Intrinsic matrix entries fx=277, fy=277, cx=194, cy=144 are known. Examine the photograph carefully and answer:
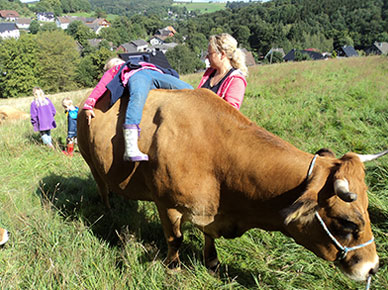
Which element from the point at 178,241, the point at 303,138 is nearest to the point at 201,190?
the point at 178,241

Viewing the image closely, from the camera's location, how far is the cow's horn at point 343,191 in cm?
168

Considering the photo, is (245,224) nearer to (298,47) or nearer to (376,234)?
(376,234)

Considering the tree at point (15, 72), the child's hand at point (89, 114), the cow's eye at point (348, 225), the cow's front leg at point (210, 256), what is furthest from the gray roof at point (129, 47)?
the cow's eye at point (348, 225)

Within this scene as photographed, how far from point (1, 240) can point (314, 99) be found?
27.6ft

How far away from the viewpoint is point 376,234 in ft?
10.8

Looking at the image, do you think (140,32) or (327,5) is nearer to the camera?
(327,5)

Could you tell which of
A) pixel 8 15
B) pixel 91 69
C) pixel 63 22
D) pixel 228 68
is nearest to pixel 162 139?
pixel 228 68

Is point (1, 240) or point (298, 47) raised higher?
point (1, 240)

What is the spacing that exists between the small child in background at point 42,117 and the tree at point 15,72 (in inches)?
2117

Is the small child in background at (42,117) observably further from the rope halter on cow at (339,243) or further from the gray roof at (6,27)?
the gray roof at (6,27)

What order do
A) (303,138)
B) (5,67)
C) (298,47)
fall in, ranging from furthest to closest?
1. (298,47)
2. (5,67)
3. (303,138)

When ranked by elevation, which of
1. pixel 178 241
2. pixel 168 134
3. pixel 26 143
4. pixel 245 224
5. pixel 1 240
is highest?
pixel 168 134

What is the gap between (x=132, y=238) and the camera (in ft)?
11.0

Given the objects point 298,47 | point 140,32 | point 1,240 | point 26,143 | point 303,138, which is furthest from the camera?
point 140,32
